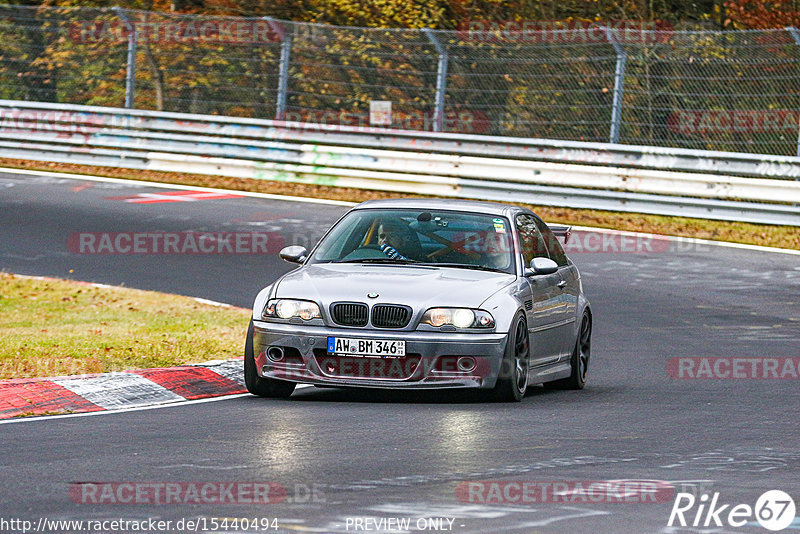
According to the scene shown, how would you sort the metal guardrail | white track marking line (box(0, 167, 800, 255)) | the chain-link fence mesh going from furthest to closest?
the chain-link fence mesh
the metal guardrail
white track marking line (box(0, 167, 800, 255))

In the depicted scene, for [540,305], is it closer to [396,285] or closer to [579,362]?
[579,362]

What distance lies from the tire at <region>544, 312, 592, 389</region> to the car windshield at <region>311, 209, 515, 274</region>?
44.2 inches

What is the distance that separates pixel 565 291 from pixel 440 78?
1289 centimetres

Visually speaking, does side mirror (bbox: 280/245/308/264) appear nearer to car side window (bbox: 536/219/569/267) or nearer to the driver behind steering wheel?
the driver behind steering wheel

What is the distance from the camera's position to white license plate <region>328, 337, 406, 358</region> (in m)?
9.51

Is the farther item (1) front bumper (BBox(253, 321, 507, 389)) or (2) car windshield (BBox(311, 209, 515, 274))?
(2) car windshield (BBox(311, 209, 515, 274))

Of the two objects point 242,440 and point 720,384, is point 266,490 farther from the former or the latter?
point 720,384

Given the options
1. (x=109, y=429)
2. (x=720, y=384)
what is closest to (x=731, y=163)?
(x=720, y=384)

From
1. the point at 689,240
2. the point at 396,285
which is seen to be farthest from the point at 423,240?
the point at 689,240

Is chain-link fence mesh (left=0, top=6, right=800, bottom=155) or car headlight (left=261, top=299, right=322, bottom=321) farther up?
chain-link fence mesh (left=0, top=6, right=800, bottom=155)

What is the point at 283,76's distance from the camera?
992 inches

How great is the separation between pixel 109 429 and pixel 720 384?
487 centimetres

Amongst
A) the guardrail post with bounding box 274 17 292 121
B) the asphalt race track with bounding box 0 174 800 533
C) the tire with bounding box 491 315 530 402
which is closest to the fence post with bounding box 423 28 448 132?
the guardrail post with bounding box 274 17 292 121

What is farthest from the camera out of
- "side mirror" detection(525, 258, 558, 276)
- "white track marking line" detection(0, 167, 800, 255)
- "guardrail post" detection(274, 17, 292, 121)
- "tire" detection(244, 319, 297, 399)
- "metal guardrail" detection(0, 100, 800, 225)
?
"guardrail post" detection(274, 17, 292, 121)
